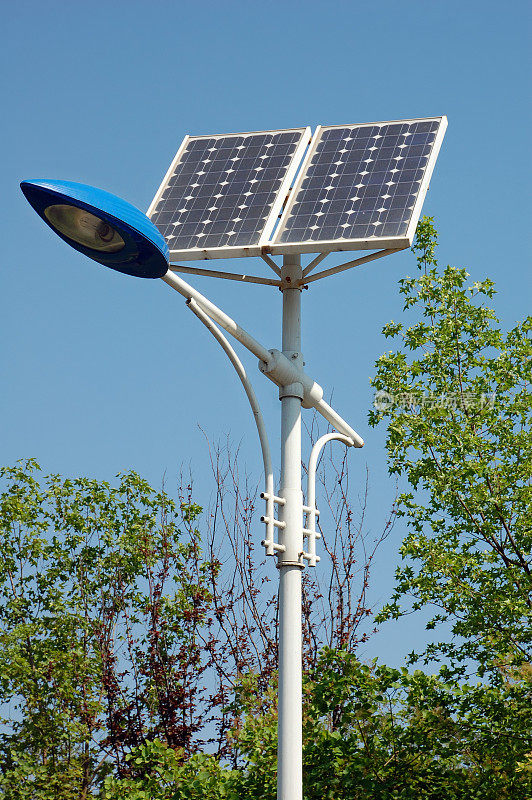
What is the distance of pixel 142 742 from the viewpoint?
1587 centimetres

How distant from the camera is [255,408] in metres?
6.50

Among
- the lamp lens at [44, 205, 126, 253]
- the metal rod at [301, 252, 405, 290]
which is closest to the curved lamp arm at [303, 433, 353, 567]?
the metal rod at [301, 252, 405, 290]

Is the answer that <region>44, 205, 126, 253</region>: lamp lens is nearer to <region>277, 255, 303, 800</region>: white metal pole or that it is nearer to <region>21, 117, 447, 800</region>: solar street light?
<region>21, 117, 447, 800</region>: solar street light

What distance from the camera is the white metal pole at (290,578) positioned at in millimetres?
5883

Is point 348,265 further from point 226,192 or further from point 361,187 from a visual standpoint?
point 226,192

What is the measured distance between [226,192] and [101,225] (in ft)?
9.22

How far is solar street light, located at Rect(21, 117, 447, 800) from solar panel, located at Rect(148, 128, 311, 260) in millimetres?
12

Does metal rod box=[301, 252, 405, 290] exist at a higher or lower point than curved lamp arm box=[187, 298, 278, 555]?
higher

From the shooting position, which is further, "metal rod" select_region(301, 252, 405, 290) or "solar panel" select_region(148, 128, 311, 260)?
"solar panel" select_region(148, 128, 311, 260)

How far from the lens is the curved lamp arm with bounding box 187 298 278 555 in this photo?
602 cm

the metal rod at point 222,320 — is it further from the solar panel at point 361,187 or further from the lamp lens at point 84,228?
the solar panel at point 361,187

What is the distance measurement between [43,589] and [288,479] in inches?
471

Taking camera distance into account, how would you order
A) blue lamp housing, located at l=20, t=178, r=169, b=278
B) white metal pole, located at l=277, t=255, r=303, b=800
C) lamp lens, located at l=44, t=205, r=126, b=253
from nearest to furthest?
1. blue lamp housing, located at l=20, t=178, r=169, b=278
2. lamp lens, located at l=44, t=205, r=126, b=253
3. white metal pole, located at l=277, t=255, r=303, b=800

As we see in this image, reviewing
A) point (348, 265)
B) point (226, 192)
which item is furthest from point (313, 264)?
point (226, 192)
